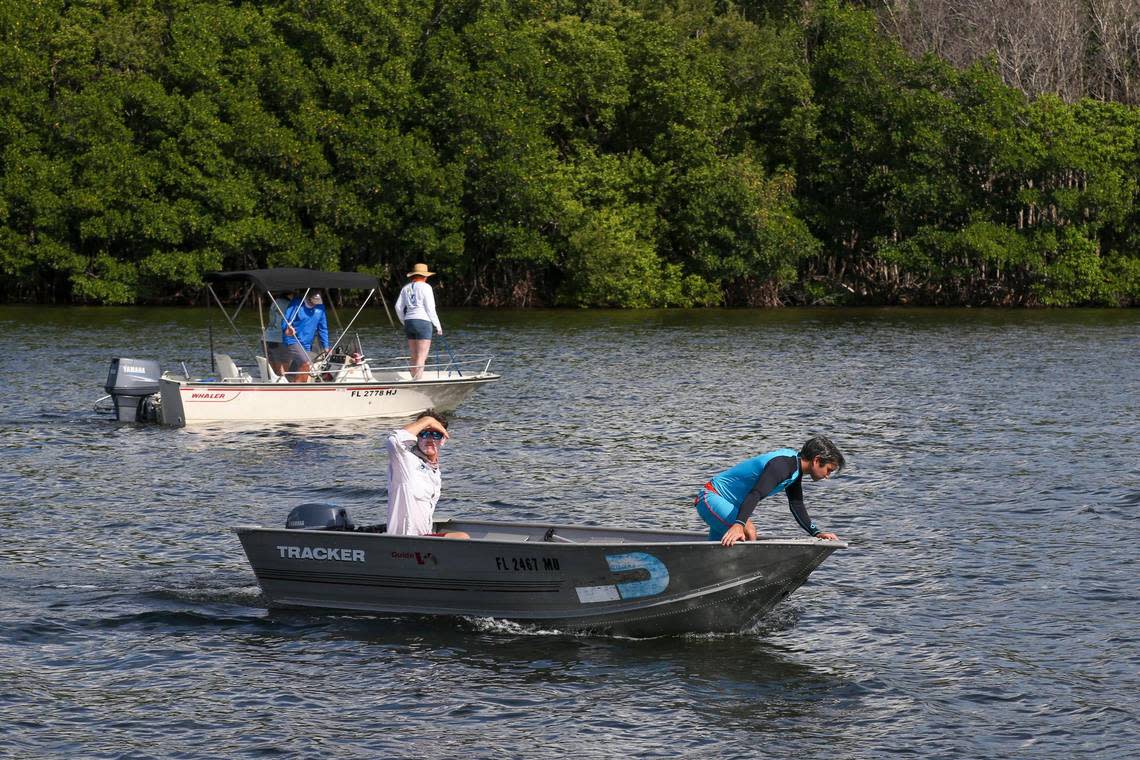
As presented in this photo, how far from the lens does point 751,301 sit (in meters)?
70.6

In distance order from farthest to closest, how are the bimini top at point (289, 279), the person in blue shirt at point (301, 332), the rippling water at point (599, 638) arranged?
1. the bimini top at point (289, 279)
2. the person in blue shirt at point (301, 332)
3. the rippling water at point (599, 638)

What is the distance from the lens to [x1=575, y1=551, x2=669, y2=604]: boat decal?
13312mm

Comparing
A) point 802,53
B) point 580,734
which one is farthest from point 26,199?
point 580,734

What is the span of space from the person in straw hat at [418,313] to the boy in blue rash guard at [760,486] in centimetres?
1531

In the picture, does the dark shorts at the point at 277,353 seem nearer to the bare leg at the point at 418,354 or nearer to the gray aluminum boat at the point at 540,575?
the bare leg at the point at 418,354

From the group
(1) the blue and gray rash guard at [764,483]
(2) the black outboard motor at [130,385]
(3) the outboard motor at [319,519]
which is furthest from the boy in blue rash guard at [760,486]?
(2) the black outboard motor at [130,385]

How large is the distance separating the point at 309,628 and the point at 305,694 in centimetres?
198

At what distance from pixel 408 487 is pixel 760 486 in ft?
11.1

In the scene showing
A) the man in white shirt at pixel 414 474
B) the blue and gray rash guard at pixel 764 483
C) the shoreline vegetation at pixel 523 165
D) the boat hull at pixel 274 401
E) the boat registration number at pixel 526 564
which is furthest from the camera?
the shoreline vegetation at pixel 523 165

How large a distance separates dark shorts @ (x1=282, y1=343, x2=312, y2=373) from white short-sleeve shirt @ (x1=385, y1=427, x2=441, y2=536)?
14274mm

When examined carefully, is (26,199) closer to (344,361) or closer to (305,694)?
(344,361)

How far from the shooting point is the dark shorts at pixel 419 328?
29.2 meters

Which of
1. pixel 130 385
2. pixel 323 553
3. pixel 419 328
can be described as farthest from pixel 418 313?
pixel 323 553

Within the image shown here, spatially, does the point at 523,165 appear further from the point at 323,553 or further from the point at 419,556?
the point at 419,556
